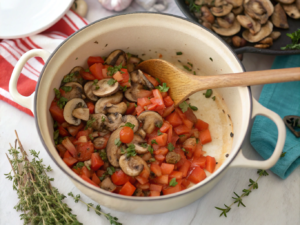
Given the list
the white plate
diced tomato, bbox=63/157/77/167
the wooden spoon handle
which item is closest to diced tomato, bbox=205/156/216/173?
the wooden spoon handle

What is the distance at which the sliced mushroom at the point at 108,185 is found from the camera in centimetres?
189

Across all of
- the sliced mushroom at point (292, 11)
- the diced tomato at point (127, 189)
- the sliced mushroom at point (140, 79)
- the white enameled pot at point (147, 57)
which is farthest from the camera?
the sliced mushroom at point (292, 11)

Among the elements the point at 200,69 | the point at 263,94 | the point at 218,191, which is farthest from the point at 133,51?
the point at 218,191

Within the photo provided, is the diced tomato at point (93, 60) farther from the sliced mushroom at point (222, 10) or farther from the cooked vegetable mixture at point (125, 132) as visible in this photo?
the sliced mushroom at point (222, 10)

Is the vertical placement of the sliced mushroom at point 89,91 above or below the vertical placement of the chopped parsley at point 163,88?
above

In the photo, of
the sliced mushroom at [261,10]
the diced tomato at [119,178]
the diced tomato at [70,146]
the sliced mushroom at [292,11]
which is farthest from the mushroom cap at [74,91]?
the sliced mushroom at [292,11]

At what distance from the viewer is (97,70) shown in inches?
86.0

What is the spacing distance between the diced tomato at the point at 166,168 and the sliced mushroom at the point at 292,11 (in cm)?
170

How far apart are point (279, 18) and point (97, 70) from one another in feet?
5.30

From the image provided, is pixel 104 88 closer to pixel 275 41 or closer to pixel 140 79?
pixel 140 79

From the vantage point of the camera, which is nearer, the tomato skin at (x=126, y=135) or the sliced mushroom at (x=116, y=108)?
the tomato skin at (x=126, y=135)

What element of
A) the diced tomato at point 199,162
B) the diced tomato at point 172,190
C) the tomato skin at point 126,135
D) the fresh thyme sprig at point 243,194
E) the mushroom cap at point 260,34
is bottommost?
the fresh thyme sprig at point 243,194

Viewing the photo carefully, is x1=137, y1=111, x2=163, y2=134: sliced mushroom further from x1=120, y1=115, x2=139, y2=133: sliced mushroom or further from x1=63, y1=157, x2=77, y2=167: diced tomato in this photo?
x1=63, y1=157, x2=77, y2=167: diced tomato

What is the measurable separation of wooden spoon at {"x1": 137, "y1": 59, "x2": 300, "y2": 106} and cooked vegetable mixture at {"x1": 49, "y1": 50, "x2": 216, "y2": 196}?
0.08m
